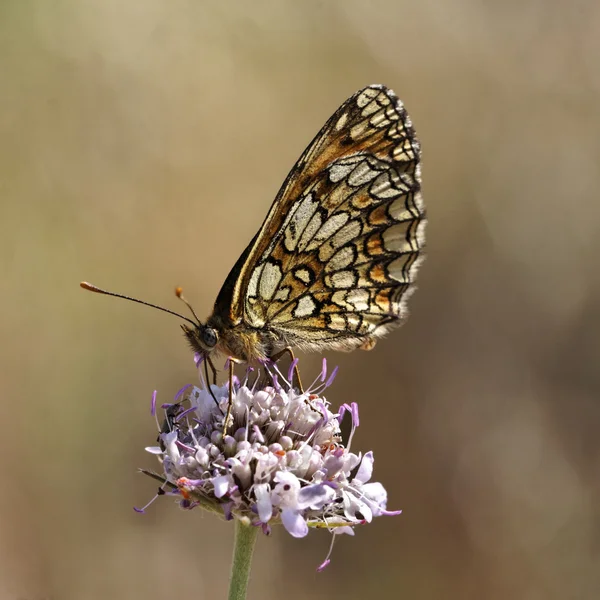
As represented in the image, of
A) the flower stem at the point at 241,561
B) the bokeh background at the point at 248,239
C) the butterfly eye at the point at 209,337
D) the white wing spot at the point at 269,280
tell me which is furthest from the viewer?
the bokeh background at the point at 248,239

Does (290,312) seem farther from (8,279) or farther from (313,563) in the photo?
(8,279)

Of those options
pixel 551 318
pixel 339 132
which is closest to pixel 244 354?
pixel 339 132

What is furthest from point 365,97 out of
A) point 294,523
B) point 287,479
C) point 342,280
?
point 294,523

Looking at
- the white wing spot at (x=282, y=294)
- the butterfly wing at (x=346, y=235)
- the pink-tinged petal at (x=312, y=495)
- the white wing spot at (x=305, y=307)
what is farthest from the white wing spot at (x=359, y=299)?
the pink-tinged petal at (x=312, y=495)

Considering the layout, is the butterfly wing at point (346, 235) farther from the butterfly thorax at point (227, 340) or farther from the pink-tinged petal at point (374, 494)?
the pink-tinged petal at point (374, 494)

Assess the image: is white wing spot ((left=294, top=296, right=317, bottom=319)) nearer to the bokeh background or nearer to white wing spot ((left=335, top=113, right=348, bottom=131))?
white wing spot ((left=335, top=113, right=348, bottom=131))

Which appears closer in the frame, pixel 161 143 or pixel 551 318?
pixel 551 318

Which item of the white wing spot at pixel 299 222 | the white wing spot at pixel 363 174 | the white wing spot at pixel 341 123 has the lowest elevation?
the white wing spot at pixel 299 222
